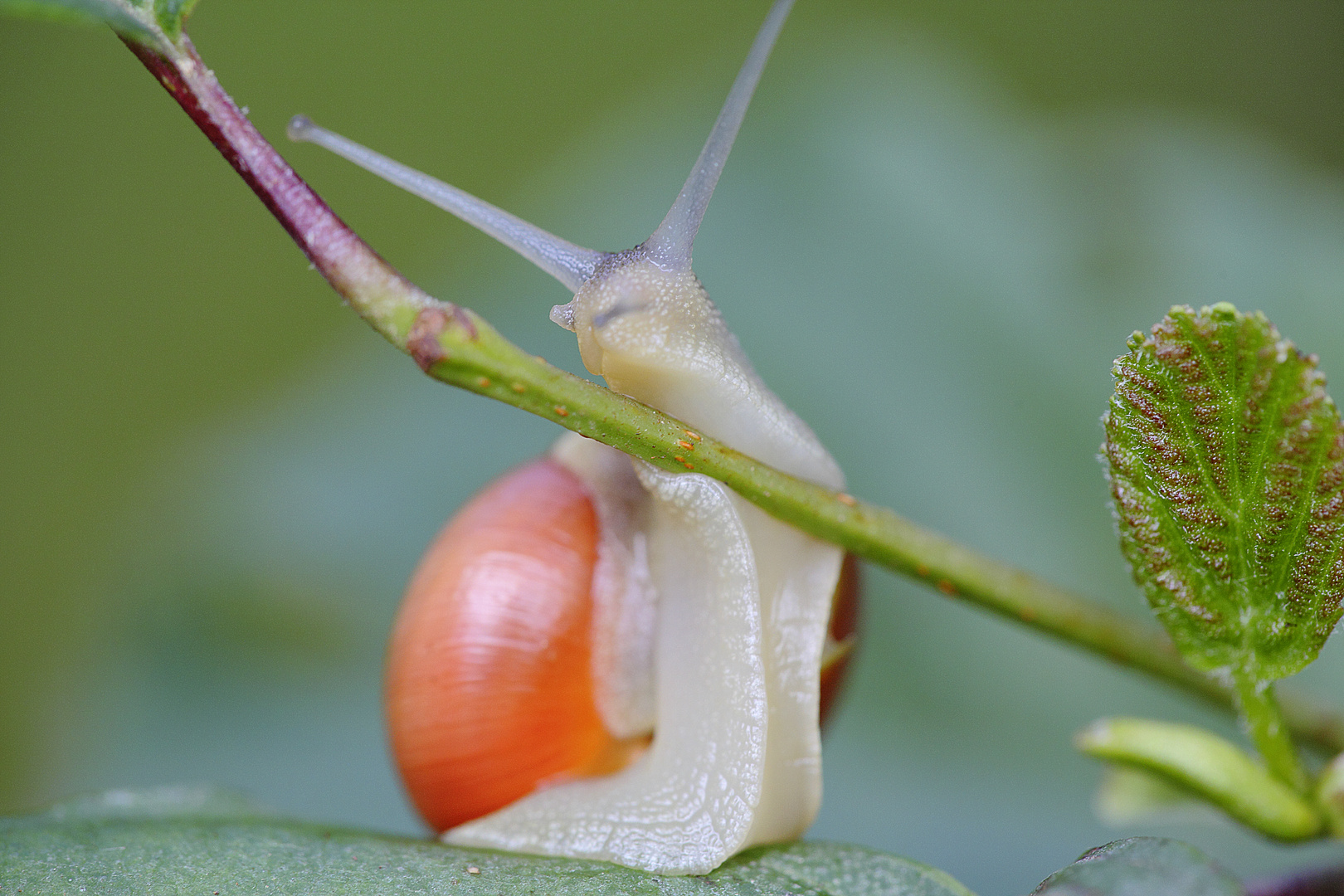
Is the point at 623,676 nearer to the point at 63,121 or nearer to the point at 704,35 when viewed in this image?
the point at 704,35

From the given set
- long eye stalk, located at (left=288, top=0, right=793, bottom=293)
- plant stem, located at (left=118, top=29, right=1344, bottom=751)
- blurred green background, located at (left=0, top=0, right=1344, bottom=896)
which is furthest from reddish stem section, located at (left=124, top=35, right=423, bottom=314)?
blurred green background, located at (left=0, top=0, right=1344, bottom=896)

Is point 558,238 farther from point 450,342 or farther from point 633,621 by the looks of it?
point 633,621

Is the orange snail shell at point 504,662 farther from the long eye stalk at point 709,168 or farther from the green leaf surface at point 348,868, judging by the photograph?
the long eye stalk at point 709,168

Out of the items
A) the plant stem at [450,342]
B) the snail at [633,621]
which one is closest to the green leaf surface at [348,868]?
the snail at [633,621]

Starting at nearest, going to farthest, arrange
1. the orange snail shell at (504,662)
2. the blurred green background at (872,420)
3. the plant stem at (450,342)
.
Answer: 1. the plant stem at (450,342)
2. the orange snail shell at (504,662)
3. the blurred green background at (872,420)

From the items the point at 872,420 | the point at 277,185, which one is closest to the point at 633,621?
the point at 277,185

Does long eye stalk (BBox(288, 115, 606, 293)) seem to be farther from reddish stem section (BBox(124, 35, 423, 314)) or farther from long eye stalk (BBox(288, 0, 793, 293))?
reddish stem section (BBox(124, 35, 423, 314))
